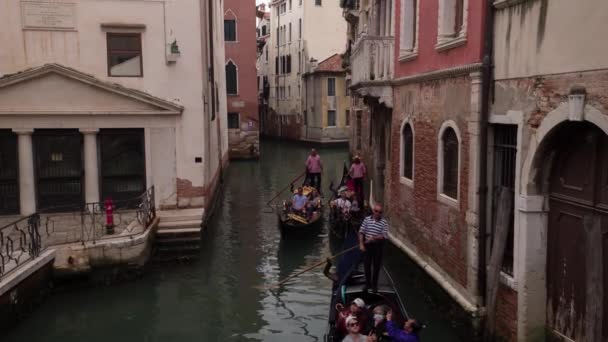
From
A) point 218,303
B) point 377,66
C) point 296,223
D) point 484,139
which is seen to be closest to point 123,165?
point 296,223

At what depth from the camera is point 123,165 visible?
11602 millimetres

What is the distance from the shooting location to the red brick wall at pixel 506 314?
19.7 feet

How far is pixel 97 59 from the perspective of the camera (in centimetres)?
1127

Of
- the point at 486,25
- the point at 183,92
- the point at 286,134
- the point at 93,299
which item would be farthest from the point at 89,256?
the point at 286,134

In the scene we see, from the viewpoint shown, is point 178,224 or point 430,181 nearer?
point 430,181

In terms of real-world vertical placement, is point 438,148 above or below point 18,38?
below

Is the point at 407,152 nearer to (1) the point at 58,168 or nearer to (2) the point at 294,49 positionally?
(1) the point at 58,168

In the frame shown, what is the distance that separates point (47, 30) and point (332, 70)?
24.4 m

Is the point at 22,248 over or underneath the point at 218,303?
over

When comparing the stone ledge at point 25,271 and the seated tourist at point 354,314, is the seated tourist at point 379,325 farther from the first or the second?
the stone ledge at point 25,271

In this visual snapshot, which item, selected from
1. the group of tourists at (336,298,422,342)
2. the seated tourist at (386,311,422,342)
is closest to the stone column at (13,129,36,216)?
the group of tourists at (336,298,422,342)

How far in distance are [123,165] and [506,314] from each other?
8.11 meters

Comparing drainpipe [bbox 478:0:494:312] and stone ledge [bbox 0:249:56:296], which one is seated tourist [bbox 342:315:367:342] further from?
stone ledge [bbox 0:249:56:296]

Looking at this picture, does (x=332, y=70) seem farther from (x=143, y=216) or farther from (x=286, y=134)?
(x=143, y=216)
